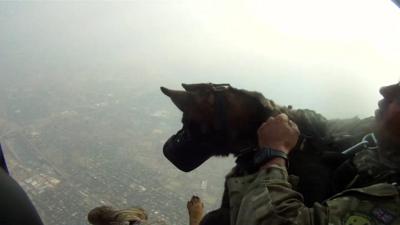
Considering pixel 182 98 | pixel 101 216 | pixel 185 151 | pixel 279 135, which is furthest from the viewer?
pixel 101 216

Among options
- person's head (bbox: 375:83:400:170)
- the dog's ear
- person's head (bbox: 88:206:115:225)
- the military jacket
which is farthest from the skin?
person's head (bbox: 88:206:115:225)

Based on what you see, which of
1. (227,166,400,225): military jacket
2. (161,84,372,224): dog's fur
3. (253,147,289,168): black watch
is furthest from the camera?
(161,84,372,224): dog's fur

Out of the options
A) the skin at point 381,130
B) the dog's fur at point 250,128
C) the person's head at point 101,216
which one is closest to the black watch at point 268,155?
the skin at point 381,130

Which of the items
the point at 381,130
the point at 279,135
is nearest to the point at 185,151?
the point at 279,135

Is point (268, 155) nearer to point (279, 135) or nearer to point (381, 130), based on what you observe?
point (279, 135)

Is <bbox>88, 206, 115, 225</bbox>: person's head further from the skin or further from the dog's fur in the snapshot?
the skin

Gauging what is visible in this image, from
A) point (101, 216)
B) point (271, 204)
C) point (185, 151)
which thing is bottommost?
point (101, 216)

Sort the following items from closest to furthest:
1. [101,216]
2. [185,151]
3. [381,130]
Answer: [381,130] → [185,151] → [101,216]

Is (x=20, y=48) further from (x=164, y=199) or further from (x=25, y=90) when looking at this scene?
(x=164, y=199)
